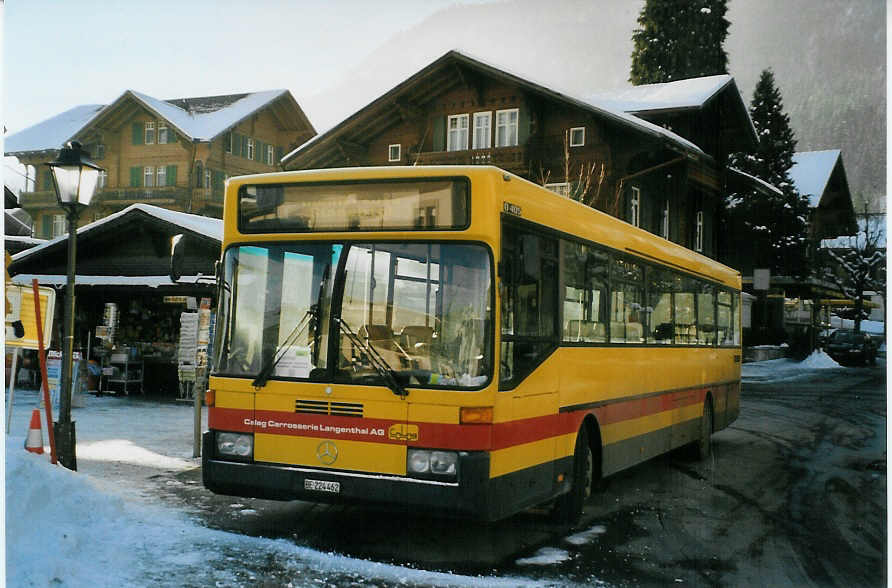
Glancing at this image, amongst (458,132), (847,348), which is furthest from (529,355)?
(847,348)

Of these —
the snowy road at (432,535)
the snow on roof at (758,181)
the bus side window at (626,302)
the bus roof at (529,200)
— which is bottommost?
the snowy road at (432,535)

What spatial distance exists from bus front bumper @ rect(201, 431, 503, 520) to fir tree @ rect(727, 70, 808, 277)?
2332 centimetres

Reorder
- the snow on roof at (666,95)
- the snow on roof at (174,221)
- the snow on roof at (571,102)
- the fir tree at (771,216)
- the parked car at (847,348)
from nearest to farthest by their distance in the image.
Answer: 1. the snow on roof at (174,221)
2. the snow on roof at (666,95)
3. the snow on roof at (571,102)
4. the parked car at (847,348)
5. the fir tree at (771,216)

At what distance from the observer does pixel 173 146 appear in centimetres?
3356

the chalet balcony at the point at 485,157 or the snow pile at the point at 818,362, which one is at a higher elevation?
Answer: the chalet balcony at the point at 485,157

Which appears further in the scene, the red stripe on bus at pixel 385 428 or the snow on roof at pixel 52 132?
the snow on roof at pixel 52 132

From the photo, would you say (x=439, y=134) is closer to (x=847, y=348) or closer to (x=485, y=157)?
(x=485, y=157)

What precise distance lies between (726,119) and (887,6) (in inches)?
801

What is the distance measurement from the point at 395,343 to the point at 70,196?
5.37 metres

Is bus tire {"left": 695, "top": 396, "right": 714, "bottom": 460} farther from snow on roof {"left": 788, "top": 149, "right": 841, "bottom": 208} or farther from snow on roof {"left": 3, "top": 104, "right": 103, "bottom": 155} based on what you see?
snow on roof {"left": 3, "top": 104, "right": 103, "bottom": 155}

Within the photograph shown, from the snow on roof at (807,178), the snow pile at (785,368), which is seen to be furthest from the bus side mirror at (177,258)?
the snow pile at (785,368)

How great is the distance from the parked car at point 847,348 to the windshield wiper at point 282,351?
24291 mm

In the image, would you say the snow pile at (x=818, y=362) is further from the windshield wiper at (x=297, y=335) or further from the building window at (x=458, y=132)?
the windshield wiper at (x=297, y=335)

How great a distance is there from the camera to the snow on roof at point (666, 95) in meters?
22.0
